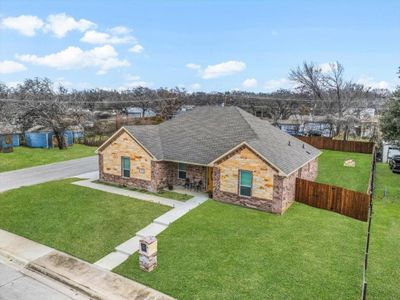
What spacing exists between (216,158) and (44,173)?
16684 millimetres

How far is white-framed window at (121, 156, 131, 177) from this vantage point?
20.9 meters

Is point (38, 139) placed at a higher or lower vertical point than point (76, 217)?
higher

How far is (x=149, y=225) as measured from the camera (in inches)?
583

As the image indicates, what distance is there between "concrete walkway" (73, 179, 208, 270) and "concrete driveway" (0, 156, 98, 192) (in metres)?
3.65

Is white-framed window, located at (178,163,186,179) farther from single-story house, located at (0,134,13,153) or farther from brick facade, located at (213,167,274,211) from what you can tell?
single-story house, located at (0,134,13,153)

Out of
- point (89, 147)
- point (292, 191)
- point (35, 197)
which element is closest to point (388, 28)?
point (292, 191)

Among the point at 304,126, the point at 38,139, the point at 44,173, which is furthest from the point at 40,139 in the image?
the point at 304,126

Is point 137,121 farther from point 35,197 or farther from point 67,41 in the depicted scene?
point 35,197

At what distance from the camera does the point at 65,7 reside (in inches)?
834

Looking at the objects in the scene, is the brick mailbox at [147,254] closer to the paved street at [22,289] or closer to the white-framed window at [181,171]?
the paved street at [22,289]

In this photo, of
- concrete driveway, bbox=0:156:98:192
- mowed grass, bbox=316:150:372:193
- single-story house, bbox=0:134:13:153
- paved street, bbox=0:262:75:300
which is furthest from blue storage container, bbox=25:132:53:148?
mowed grass, bbox=316:150:372:193

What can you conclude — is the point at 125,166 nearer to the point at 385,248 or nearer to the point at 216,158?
the point at 216,158

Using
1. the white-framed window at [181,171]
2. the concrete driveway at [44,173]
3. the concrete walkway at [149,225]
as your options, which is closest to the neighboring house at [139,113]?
the concrete driveway at [44,173]

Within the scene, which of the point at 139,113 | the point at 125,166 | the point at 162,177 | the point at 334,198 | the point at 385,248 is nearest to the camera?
the point at 385,248
